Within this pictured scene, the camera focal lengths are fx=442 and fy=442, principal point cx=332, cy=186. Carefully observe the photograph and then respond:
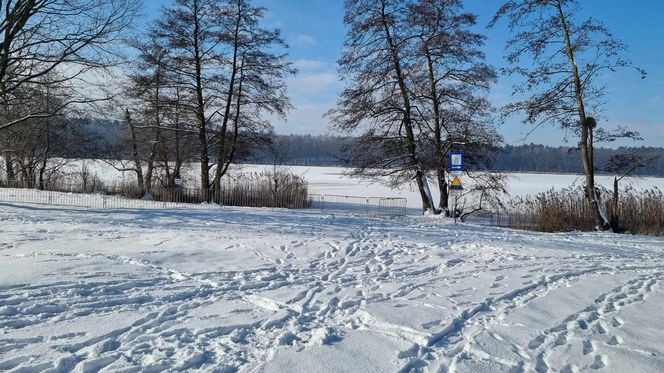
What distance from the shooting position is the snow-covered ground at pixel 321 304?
4.09 meters

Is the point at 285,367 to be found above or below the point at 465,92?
below

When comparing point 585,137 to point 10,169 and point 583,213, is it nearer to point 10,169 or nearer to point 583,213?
point 583,213

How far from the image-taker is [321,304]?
578 centimetres

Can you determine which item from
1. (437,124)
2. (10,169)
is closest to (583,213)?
(437,124)

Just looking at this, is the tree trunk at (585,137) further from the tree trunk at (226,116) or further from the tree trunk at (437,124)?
the tree trunk at (226,116)

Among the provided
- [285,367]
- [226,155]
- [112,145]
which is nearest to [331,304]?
[285,367]

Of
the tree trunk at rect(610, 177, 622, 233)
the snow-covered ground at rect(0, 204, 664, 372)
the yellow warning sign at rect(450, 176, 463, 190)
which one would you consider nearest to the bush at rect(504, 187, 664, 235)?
the tree trunk at rect(610, 177, 622, 233)

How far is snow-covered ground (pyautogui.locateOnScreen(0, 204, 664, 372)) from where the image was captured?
4.09 m

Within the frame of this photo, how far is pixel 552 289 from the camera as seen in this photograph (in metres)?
6.68

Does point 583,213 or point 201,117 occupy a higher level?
point 201,117

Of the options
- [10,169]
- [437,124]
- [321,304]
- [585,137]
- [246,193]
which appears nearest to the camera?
[321,304]

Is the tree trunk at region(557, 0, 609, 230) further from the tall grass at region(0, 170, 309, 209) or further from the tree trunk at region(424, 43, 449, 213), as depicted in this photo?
the tall grass at region(0, 170, 309, 209)

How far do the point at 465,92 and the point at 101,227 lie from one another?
14.4 metres

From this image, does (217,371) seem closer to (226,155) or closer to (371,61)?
(371,61)
